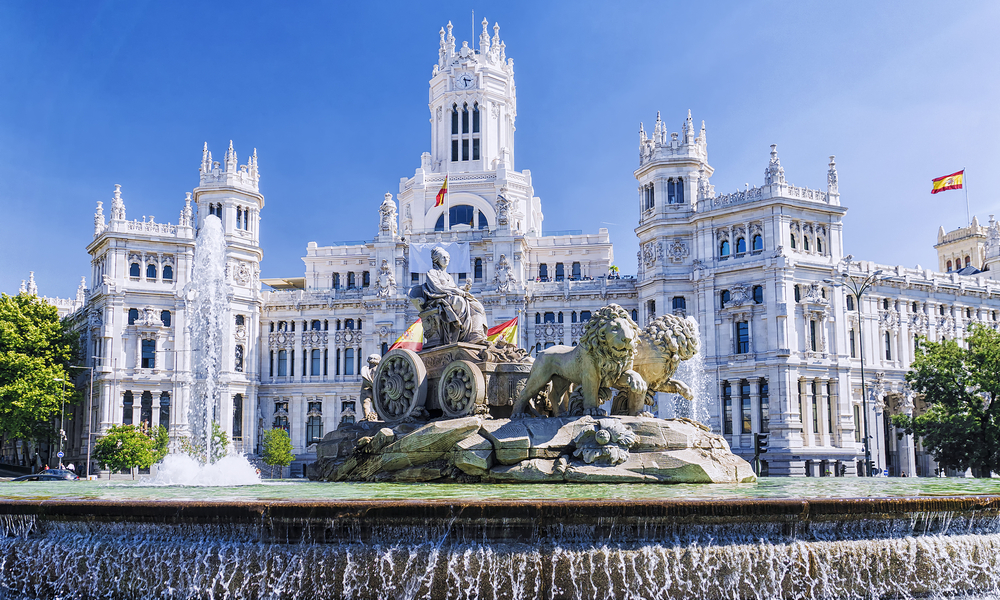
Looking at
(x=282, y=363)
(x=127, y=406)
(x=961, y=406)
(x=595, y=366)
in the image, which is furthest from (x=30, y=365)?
(x=961, y=406)

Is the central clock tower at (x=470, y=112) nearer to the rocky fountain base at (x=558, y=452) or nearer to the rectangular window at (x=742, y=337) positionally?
the rectangular window at (x=742, y=337)

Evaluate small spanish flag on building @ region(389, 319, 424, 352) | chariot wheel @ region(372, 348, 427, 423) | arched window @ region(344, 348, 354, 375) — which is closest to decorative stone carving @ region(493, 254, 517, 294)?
arched window @ region(344, 348, 354, 375)

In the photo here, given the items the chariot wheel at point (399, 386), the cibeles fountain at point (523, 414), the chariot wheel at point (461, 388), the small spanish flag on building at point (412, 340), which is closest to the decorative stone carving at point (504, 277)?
the small spanish flag on building at point (412, 340)

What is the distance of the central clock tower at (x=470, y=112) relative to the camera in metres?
93.2

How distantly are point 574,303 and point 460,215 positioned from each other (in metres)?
18.9

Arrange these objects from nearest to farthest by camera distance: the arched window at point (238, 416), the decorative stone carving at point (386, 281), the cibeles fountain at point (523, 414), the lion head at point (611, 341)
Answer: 1. the cibeles fountain at point (523, 414)
2. the lion head at point (611, 341)
3. the arched window at point (238, 416)
4. the decorative stone carving at point (386, 281)

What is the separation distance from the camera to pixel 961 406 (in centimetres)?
4962

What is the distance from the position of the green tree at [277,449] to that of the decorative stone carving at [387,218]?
768 inches

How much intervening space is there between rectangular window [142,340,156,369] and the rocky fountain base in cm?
5872

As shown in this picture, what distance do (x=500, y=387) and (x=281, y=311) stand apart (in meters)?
63.6

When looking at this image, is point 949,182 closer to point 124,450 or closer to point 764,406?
point 764,406

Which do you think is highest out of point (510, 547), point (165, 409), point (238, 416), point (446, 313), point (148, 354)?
point (148, 354)

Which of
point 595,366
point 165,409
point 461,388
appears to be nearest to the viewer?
point 595,366

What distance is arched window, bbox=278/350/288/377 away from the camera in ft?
261
